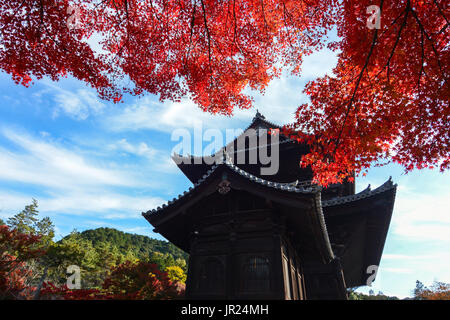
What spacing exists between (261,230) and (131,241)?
4406 inches

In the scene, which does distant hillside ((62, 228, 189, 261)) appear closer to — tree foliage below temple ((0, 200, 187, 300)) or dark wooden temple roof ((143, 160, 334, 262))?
tree foliage below temple ((0, 200, 187, 300))

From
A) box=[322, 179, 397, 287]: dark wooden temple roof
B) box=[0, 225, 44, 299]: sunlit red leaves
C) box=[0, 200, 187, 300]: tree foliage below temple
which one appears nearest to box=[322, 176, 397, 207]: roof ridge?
box=[322, 179, 397, 287]: dark wooden temple roof

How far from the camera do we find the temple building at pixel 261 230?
22.1ft

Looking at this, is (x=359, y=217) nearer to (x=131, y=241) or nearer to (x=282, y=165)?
(x=282, y=165)

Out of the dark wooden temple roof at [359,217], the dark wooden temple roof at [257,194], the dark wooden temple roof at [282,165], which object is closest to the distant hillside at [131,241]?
the dark wooden temple roof at [282,165]

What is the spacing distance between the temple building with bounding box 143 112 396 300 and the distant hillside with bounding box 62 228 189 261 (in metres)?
87.7

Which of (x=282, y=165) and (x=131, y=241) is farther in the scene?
(x=131, y=241)

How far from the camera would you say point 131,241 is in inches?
4124

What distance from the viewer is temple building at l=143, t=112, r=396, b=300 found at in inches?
266

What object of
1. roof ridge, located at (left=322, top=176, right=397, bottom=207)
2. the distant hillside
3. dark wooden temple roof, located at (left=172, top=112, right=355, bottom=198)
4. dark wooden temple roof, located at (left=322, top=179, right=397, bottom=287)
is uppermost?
dark wooden temple roof, located at (left=172, top=112, right=355, bottom=198)

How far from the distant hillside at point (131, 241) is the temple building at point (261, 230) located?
87.7m

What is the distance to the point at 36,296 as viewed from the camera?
6887 mm

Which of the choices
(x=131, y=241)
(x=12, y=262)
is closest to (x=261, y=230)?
(x=12, y=262)
